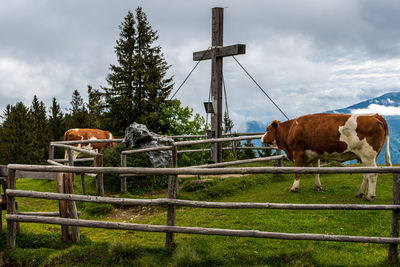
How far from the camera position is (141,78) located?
1216 inches

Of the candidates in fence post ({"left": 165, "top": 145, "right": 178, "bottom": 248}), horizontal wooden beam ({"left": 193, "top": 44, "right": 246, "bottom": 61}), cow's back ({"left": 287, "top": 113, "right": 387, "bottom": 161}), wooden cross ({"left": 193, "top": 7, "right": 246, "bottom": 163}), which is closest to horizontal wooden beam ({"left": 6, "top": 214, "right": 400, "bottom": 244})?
fence post ({"left": 165, "top": 145, "right": 178, "bottom": 248})

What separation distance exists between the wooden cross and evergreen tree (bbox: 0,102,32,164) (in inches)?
1422

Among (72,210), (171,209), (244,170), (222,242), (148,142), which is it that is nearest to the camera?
(244,170)

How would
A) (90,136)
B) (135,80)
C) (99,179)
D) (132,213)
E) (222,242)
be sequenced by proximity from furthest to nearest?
(135,80)
(90,136)
(99,179)
(132,213)
(222,242)

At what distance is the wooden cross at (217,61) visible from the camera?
40.7ft

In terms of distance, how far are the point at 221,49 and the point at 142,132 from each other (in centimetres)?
385

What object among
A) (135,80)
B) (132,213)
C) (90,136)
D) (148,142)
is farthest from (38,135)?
(132,213)

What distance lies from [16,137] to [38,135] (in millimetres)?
2410

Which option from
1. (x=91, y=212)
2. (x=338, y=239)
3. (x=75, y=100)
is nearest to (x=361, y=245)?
(x=338, y=239)

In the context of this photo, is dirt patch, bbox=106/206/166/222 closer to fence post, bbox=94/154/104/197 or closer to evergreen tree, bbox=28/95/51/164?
fence post, bbox=94/154/104/197

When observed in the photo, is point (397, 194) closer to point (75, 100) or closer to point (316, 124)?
point (316, 124)

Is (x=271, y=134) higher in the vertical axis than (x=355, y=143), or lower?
higher

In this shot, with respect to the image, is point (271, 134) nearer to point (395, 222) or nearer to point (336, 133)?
point (336, 133)

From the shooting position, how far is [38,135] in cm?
4581
